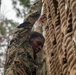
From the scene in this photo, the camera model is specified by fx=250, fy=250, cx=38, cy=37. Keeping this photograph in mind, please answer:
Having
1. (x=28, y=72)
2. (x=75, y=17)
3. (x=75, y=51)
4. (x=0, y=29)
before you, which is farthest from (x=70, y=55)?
(x=0, y=29)

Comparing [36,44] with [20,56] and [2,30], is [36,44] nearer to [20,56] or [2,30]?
[20,56]

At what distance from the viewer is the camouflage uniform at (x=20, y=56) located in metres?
1.46

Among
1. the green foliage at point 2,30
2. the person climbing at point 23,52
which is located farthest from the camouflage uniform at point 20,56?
the green foliage at point 2,30

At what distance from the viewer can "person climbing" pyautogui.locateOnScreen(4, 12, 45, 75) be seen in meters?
1.47

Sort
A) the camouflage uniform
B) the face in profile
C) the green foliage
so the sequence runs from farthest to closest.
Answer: the green foliage < the face in profile < the camouflage uniform

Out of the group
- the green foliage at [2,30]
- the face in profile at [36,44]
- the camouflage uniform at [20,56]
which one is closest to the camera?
the camouflage uniform at [20,56]

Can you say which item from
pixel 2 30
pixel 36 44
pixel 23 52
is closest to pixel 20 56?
pixel 23 52

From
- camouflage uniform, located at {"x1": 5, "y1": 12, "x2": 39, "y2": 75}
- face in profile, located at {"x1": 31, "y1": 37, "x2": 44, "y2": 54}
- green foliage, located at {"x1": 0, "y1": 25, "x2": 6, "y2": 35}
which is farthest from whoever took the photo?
green foliage, located at {"x1": 0, "y1": 25, "x2": 6, "y2": 35}

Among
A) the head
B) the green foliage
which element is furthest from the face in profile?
the green foliage

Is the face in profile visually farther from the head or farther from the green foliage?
the green foliage

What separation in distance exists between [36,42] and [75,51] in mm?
777

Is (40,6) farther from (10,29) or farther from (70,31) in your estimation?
(10,29)

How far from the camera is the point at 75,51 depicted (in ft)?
2.72

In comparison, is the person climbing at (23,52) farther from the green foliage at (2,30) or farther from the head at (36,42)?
the green foliage at (2,30)
